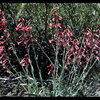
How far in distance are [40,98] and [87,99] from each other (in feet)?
2.32

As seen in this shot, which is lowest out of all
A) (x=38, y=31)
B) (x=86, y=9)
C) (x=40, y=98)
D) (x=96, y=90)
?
(x=96, y=90)

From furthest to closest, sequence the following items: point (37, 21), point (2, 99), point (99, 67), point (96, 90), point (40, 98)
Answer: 1. point (37, 21)
2. point (99, 67)
3. point (96, 90)
4. point (2, 99)
5. point (40, 98)

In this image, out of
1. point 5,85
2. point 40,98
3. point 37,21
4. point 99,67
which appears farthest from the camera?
point 37,21

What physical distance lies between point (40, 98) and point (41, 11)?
2.07 m

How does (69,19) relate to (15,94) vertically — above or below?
above

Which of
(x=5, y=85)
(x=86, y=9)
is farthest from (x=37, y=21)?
(x=5, y=85)

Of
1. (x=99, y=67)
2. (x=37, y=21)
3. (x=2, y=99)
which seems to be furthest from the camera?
(x=37, y=21)

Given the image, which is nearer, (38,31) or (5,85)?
(5,85)

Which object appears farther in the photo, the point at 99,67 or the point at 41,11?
the point at 41,11

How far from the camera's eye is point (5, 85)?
310cm

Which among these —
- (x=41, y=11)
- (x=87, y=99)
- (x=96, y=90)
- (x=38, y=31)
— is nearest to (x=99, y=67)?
(x=96, y=90)

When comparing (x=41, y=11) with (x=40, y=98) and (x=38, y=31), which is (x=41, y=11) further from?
(x=40, y=98)

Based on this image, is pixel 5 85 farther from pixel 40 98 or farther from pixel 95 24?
pixel 95 24

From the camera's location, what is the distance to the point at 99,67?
3.36 metres
